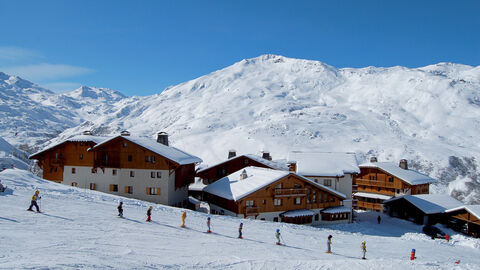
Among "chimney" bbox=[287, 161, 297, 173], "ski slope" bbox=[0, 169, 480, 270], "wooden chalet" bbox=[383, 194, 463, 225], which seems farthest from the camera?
"chimney" bbox=[287, 161, 297, 173]

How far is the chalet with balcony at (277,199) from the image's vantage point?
36.2 meters

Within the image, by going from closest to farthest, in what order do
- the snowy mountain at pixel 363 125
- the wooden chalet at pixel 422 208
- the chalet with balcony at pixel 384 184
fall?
the wooden chalet at pixel 422 208
the chalet with balcony at pixel 384 184
the snowy mountain at pixel 363 125

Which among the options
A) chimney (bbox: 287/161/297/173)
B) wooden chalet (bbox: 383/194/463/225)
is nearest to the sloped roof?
chimney (bbox: 287/161/297/173)

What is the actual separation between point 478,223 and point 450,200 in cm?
1075

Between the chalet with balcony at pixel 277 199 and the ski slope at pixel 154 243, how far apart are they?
258 inches

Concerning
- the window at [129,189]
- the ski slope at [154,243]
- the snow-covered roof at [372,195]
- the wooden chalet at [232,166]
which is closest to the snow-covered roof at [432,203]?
the snow-covered roof at [372,195]

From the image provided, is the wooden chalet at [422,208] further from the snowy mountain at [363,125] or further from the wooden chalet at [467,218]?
the snowy mountain at [363,125]


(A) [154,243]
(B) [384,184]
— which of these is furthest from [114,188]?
(B) [384,184]

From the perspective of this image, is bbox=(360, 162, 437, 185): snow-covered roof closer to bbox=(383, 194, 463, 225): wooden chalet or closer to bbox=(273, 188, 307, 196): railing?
bbox=(383, 194, 463, 225): wooden chalet

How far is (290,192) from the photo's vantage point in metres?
38.3

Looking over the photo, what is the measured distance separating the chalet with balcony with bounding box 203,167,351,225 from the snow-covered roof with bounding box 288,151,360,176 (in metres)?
5.11

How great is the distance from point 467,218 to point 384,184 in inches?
671

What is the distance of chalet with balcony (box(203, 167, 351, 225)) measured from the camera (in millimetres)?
36219

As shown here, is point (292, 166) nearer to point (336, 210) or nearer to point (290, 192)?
point (336, 210)
